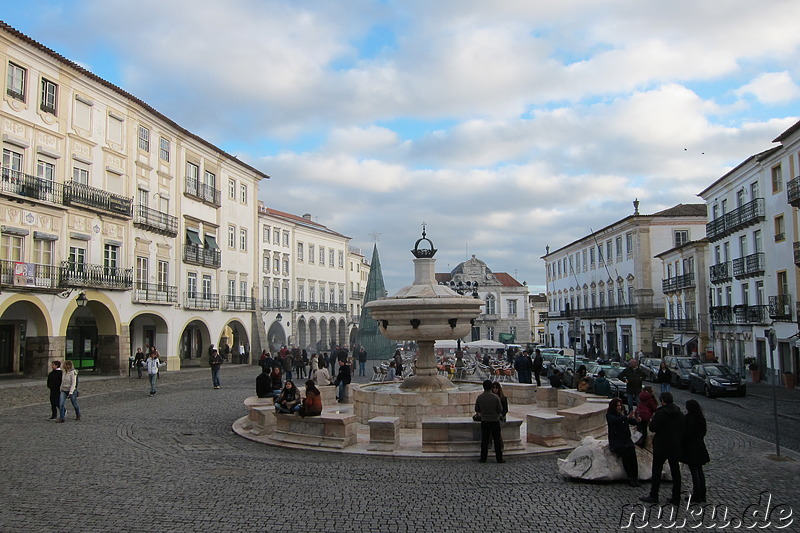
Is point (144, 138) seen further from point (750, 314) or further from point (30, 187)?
point (750, 314)

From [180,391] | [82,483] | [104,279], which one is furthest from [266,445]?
[104,279]

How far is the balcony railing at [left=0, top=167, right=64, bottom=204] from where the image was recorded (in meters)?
25.8

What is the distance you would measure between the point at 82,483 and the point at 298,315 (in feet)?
171

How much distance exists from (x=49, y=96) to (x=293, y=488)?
1033 inches

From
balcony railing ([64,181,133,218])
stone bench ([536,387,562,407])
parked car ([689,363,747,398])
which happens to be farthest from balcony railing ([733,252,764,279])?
balcony railing ([64,181,133,218])

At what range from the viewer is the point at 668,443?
8117 millimetres

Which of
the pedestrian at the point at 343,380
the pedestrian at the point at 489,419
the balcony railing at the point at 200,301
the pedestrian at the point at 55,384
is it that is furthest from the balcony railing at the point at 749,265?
the pedestrian at the point at 55,384

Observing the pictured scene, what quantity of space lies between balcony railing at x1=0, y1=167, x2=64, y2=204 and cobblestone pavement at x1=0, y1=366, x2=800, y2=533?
51.8 feet

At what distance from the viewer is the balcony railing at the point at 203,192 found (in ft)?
131

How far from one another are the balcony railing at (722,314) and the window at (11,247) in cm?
3604

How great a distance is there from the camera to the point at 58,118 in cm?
2886

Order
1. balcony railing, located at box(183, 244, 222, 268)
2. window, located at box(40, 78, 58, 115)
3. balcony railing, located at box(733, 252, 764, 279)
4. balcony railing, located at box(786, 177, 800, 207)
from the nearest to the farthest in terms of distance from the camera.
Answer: balcony railing, located at box(786, 177, 800, 207), window, located at box(40, 78, 58, 115), balcony railing, located at box(733, 252, 764, 279), balcony railing, located at box(183, 244, 222, 268)

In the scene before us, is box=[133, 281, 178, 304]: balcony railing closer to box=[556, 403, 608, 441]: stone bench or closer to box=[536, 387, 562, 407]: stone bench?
Result: box=[536, 387, 562, 407]: stone bench

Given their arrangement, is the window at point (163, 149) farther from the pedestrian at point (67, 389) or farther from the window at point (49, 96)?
the pedestrian at point (67, 389)
